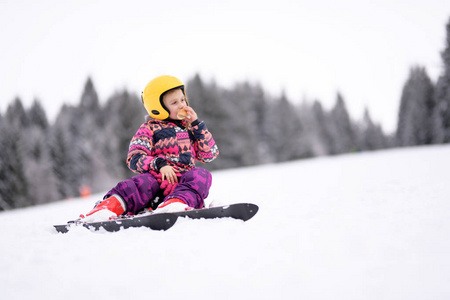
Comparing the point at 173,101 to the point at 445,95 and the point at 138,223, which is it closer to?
the point at 138,223

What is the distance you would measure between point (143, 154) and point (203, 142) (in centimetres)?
52

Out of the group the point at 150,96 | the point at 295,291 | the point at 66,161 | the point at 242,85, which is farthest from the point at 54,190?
the point at 295,291

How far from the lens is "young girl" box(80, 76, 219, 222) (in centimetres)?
203

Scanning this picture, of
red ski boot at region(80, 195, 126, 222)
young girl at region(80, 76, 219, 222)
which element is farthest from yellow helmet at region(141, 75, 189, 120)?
red ski boot at region(80, 195, 126, 222)

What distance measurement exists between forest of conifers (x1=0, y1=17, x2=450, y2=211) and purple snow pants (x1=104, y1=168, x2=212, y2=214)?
66.6ft

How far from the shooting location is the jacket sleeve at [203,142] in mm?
2521

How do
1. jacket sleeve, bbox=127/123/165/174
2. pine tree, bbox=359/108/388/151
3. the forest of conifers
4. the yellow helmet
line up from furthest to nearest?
pine tree, bbox=359/108/388/151
the forest of conifers
the yellow helmet
jacket sleeve, bbox=127/123/165/174

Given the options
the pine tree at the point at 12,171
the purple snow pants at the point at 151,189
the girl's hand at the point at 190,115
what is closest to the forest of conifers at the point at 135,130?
the pine tree at the point at 12,171

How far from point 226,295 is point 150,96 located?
193 centimetres

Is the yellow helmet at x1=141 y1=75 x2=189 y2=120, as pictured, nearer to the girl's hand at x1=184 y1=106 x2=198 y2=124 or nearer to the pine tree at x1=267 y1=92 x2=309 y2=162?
the girl's hand at x1=184 y1=106 x2=198 y2=124

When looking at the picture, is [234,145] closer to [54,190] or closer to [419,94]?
[54,190]

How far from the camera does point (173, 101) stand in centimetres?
249

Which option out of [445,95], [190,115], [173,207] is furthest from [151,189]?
[445,95]

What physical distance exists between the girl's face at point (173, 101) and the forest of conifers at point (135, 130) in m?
20.1
